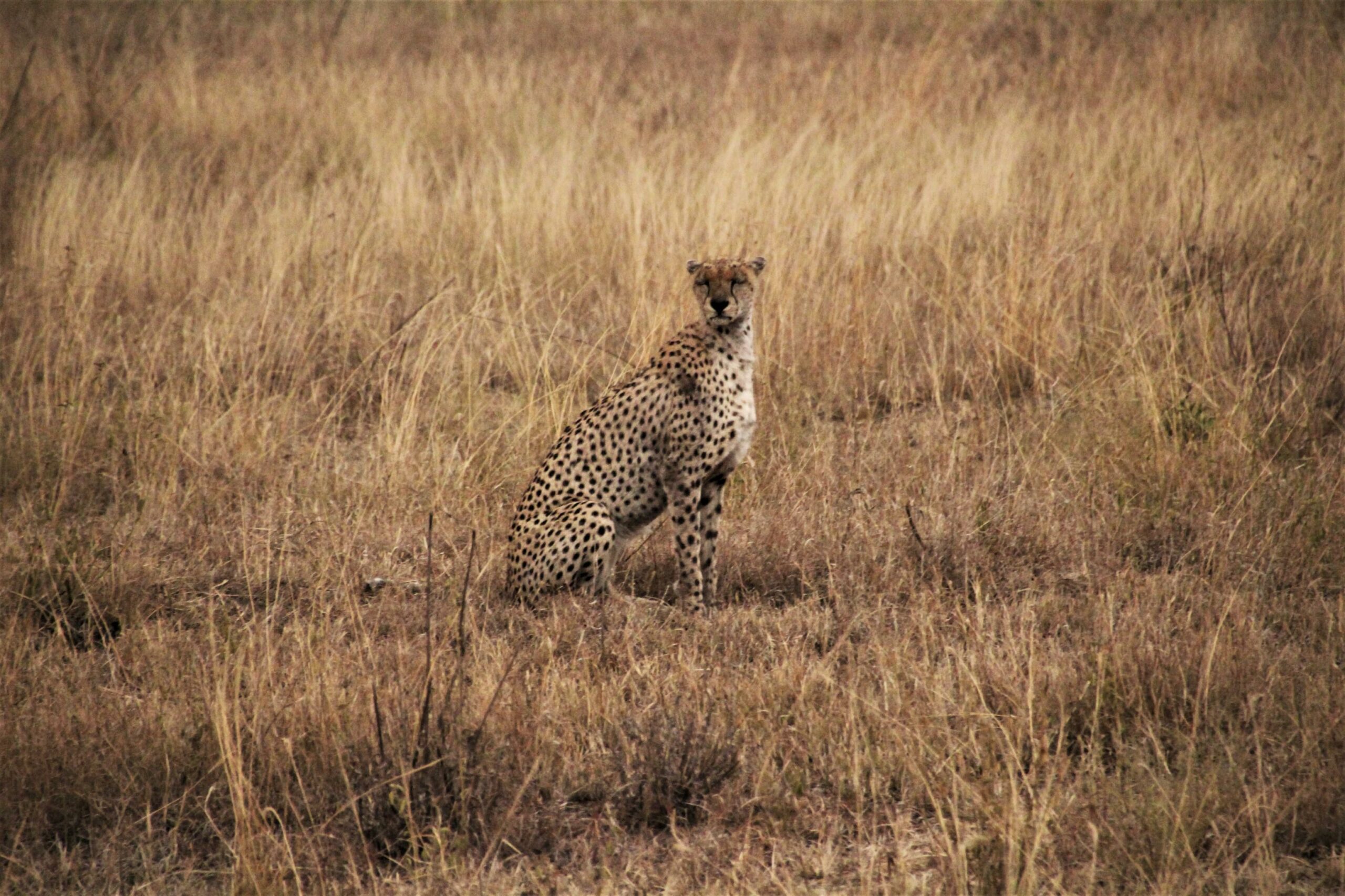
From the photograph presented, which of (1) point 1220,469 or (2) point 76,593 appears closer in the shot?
(2) point 76,593

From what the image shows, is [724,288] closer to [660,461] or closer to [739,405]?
[739,405]

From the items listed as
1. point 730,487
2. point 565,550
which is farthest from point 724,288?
point 730,487

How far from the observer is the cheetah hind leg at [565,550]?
4113mm

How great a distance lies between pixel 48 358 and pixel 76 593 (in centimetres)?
201

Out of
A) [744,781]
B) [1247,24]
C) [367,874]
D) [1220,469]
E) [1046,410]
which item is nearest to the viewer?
[367,874]

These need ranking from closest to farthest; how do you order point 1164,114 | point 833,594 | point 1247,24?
1. point 833,594
2. point 1164,114
3. point 1247,24

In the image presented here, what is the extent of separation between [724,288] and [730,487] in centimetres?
113

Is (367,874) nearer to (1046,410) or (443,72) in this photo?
(1046,410)

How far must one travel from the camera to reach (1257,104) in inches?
352

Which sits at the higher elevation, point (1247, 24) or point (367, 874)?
point (1247, 24)

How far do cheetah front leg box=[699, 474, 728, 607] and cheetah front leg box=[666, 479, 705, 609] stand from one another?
0.07m

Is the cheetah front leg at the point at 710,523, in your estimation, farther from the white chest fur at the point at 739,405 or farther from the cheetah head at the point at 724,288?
the cheetah head at the point at 724,288

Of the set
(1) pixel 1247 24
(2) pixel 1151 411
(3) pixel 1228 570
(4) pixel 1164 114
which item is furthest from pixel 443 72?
(3) pixel 1228 570

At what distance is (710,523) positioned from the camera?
14.4 feet
